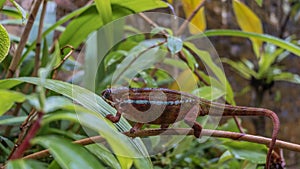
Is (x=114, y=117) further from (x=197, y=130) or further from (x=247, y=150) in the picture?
(x=247, y=150)

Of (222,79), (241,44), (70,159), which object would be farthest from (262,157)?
(241,44)

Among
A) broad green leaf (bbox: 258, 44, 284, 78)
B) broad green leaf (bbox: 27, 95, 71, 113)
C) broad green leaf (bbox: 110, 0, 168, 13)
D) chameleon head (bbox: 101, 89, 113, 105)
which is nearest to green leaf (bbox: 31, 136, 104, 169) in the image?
broad green leaf (bbox: 27, 95, 71, 113)

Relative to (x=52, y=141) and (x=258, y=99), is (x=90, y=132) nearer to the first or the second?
(x=52, y=141)

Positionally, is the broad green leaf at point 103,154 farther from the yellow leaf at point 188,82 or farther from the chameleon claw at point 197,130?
the yellow leaf at point 188,82

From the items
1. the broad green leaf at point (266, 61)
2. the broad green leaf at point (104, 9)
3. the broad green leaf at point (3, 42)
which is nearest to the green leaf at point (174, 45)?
the broad green leaf at point (104, 9)

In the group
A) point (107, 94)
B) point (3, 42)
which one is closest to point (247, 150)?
point (107, 94)

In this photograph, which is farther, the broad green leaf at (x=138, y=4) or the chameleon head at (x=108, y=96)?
the broad green leaf at (x=138, y=4)
